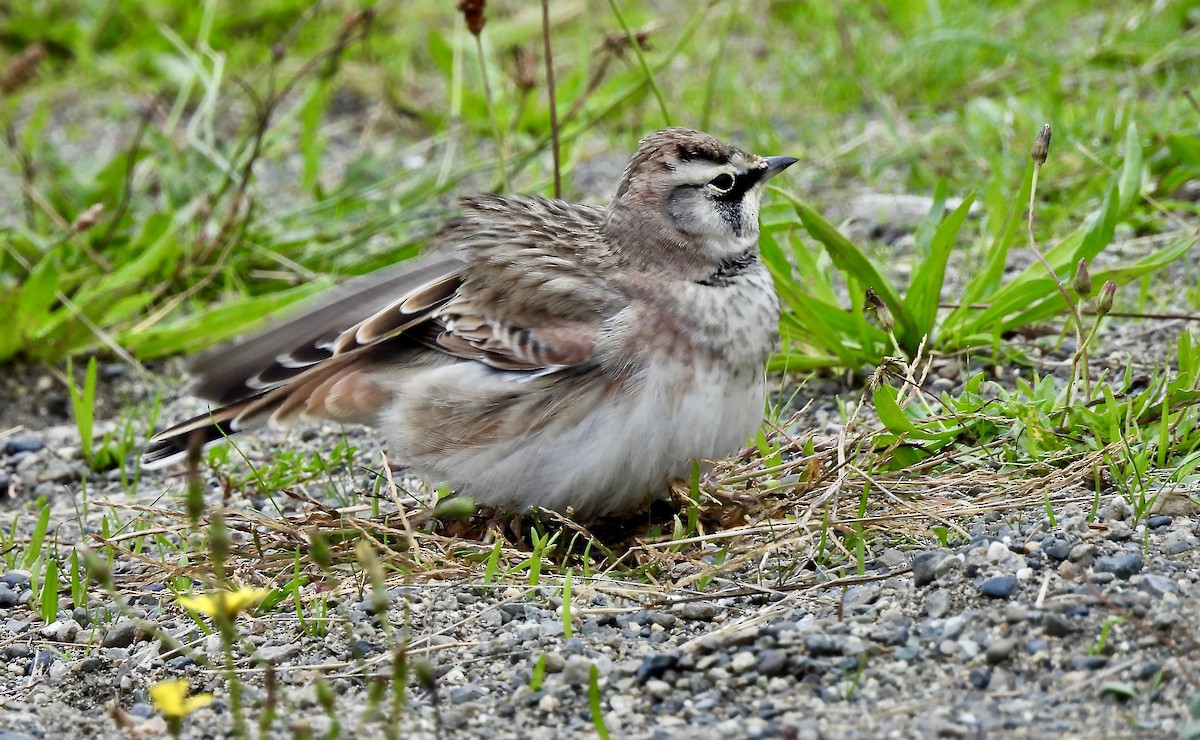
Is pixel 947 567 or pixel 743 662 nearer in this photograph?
pixel 743 662

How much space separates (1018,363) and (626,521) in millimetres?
1649

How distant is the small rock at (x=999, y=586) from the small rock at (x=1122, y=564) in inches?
8.4

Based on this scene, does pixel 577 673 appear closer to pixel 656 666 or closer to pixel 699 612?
pixel 656 666

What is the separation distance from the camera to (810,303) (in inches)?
209

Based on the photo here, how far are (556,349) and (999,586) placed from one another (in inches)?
54.3

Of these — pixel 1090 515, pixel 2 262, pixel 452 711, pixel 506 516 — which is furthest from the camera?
pixel 2 262

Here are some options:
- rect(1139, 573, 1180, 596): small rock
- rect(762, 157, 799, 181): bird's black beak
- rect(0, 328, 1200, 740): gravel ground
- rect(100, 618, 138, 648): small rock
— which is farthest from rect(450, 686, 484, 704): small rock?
rect(762, 157, 799, 181): bird's black beak

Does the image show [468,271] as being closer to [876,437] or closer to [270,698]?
[876,437]

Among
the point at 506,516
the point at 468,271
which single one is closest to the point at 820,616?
the point at 506,516

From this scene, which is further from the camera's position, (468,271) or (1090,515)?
(468,271)

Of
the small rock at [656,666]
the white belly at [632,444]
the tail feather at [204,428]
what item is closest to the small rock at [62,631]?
the tail feather at [204,428]

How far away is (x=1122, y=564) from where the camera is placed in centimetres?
356

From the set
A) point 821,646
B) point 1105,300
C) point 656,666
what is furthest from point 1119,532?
point 656,666

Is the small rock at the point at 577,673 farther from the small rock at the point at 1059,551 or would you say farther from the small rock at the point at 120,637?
the small rock at the point at 120,637
